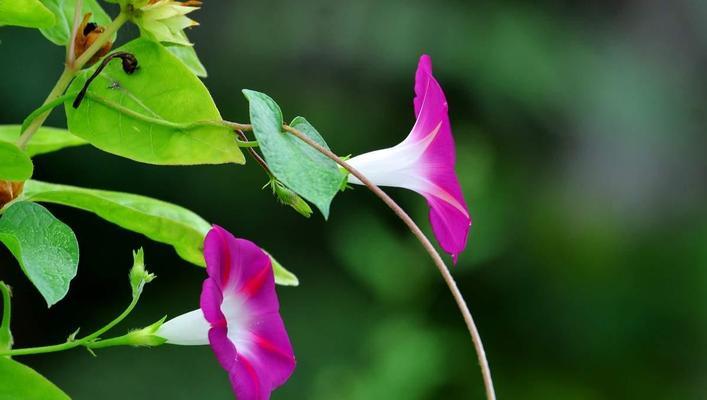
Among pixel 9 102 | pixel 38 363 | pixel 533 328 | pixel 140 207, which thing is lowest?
pixel 38 363

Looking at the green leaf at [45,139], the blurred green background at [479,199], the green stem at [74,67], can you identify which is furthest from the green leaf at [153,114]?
the blurred green background at [479,199]

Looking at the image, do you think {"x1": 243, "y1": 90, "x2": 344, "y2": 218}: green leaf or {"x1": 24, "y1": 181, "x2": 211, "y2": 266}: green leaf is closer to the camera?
{"x1": 243, "y1": 90, "x2": 344, "y2": 218}: green leaf

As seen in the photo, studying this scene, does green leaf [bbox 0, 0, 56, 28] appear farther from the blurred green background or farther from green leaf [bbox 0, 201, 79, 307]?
the blurred green background

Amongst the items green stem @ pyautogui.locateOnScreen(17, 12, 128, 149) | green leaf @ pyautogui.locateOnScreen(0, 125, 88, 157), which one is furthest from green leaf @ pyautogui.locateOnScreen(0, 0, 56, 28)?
green leaf @ pyautogui.locateOnScreen(0, 125, 88, 157)

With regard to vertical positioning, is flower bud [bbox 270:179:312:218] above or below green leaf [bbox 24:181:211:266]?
above

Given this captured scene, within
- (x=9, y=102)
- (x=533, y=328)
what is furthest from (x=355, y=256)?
(x=9, y=102)

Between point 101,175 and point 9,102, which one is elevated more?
point 9,102

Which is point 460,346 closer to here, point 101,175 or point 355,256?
point 355,256

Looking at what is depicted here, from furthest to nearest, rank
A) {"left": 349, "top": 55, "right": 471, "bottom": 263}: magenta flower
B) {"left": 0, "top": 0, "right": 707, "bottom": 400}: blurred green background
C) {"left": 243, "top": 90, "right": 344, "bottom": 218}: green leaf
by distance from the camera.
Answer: {"left": 0, "top": 0, "right": 707, "bottom": 400}: blurred green background
{"left": 349, "top": 55, "right": 471, "bottom": 263}: magenta flower
{"left": 243, "top": 90, "right": 344, "bottom": 218}: green leaf
